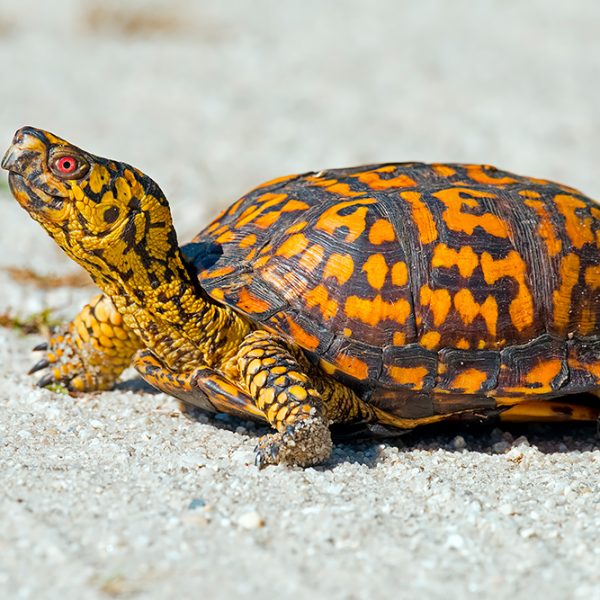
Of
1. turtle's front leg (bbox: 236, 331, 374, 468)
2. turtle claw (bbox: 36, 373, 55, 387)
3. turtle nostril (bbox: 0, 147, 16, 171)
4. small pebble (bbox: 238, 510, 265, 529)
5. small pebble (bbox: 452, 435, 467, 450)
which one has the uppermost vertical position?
turtle nostril (bbox: 0, 147, 16, 171)

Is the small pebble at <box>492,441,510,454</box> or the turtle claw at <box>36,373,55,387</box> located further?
the turtle claw at <box>36,373,55,387</box>

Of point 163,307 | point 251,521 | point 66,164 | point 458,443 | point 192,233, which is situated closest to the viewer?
point 251,521

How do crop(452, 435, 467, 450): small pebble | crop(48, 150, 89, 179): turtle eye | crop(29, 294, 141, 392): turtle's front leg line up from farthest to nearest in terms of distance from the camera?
1. crop(29, 294, 141, 392): turtle's front leg
2. crop(452, 435, 467, 450): small pebble
3. crop(48, 150, 89, 179): turtle eye

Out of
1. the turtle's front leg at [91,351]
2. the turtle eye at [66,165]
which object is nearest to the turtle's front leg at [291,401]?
the turtle's front leg at [91,351]

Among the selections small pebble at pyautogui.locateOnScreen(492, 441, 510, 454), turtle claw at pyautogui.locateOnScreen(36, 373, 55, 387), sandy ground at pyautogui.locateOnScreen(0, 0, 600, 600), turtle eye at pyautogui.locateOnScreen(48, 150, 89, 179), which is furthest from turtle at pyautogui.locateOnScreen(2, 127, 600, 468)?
turtle claw at pyautogui.locateOnScreen(36, 373, 55, 387)

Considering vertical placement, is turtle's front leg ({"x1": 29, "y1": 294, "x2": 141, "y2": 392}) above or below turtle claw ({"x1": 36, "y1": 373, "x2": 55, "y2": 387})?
above

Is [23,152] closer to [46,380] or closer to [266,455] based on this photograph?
[46,380]

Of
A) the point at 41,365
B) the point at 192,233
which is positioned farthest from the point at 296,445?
the point at 192,233

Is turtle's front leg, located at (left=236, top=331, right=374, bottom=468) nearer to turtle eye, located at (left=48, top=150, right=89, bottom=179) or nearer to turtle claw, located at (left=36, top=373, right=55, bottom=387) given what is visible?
turtle eye, located at (left=48, top=150, right=89, bottom=179)

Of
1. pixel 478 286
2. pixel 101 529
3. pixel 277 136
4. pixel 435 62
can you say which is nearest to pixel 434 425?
pixel 478 286
